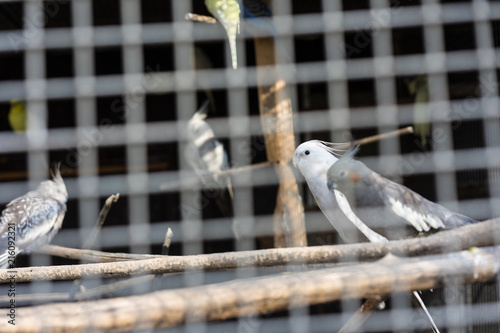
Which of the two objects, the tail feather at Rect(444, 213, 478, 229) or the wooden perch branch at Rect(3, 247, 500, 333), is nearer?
the wooden perch branch at Rect(3, 247, 500, 333)

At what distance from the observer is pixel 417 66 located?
251 cm

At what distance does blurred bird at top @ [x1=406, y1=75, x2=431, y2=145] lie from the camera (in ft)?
8.28

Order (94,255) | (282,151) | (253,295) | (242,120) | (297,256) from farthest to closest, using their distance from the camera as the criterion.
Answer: (242,120)
(282,151)
(94,255)
(297,256)
(253,295)

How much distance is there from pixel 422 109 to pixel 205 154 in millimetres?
1045

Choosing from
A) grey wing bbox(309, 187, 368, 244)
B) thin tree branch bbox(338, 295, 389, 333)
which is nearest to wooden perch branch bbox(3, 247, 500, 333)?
thin tree branch bbox(338, 295, 389, 333)

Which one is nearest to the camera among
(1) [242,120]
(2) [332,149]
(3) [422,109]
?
(2) [332,149]

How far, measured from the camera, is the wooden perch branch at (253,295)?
657 mm

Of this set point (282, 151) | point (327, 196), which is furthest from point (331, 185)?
point (282, 151)

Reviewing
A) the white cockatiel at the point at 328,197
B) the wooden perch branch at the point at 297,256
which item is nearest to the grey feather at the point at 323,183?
the white cockatiel at the point at 328,197

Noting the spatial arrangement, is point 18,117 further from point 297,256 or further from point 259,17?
point 297,256

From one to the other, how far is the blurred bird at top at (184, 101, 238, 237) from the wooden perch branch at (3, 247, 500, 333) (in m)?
1.80

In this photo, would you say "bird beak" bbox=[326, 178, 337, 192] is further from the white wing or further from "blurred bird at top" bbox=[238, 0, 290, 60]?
"blurred bird at top" bbox=[238, 0, 290, 60]

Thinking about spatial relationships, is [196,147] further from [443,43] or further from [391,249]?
[391,249]

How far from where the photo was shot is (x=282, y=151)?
71.6 inches
